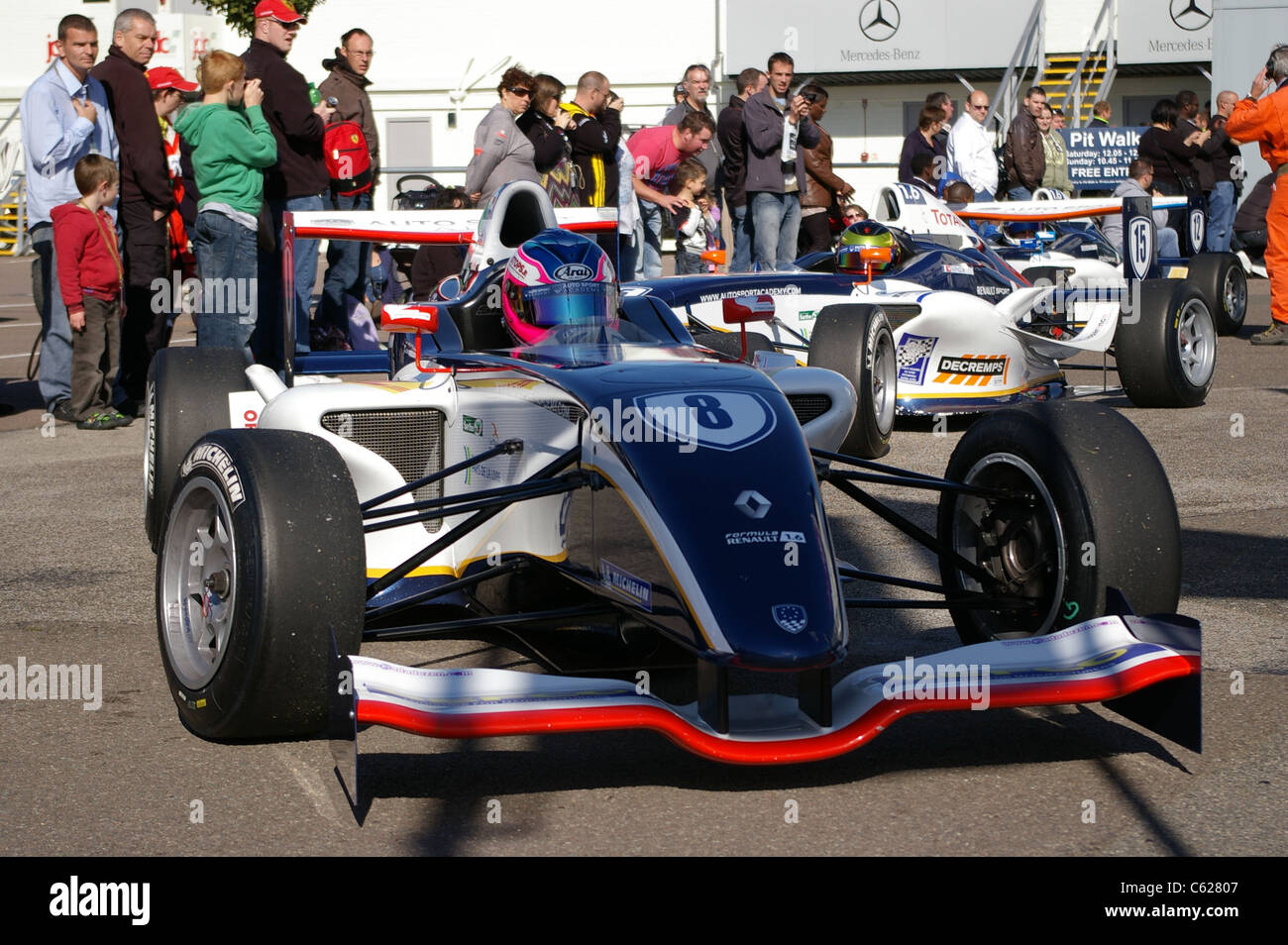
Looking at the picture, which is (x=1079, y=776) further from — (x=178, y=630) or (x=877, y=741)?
(x=178, y=630)

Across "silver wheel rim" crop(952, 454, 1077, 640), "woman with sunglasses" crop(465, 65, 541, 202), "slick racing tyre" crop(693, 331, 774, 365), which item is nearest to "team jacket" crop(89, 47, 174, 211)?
"woman with sunglasses" crop(465, 65, 541, 202)

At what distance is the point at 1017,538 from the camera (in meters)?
4.70

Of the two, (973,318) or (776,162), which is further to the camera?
(776,162)

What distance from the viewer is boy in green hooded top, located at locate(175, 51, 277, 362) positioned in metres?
9.20

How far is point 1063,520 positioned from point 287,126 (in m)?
6.79

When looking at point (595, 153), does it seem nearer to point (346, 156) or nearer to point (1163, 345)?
point (346, 156)

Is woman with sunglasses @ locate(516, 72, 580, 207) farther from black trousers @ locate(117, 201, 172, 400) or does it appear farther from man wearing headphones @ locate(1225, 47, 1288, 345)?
man wearing headphones @ locate(1225, 47, 1288, 345)

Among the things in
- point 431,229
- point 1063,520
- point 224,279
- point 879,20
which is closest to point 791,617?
point 1063,520

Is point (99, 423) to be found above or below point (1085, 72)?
below

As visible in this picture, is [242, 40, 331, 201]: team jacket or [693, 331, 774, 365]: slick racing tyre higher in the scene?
[242, 40, 331, 201]: team jacket

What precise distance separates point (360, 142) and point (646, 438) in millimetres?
7606

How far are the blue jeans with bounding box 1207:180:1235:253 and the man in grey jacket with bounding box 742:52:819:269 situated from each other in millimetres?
8293

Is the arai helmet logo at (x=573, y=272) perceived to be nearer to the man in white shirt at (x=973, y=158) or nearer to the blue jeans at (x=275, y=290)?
the blue jeans at (x=275, y=290)

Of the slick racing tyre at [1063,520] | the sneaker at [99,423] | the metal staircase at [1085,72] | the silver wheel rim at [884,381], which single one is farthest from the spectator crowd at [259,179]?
the metal staircase at [1085,72]
